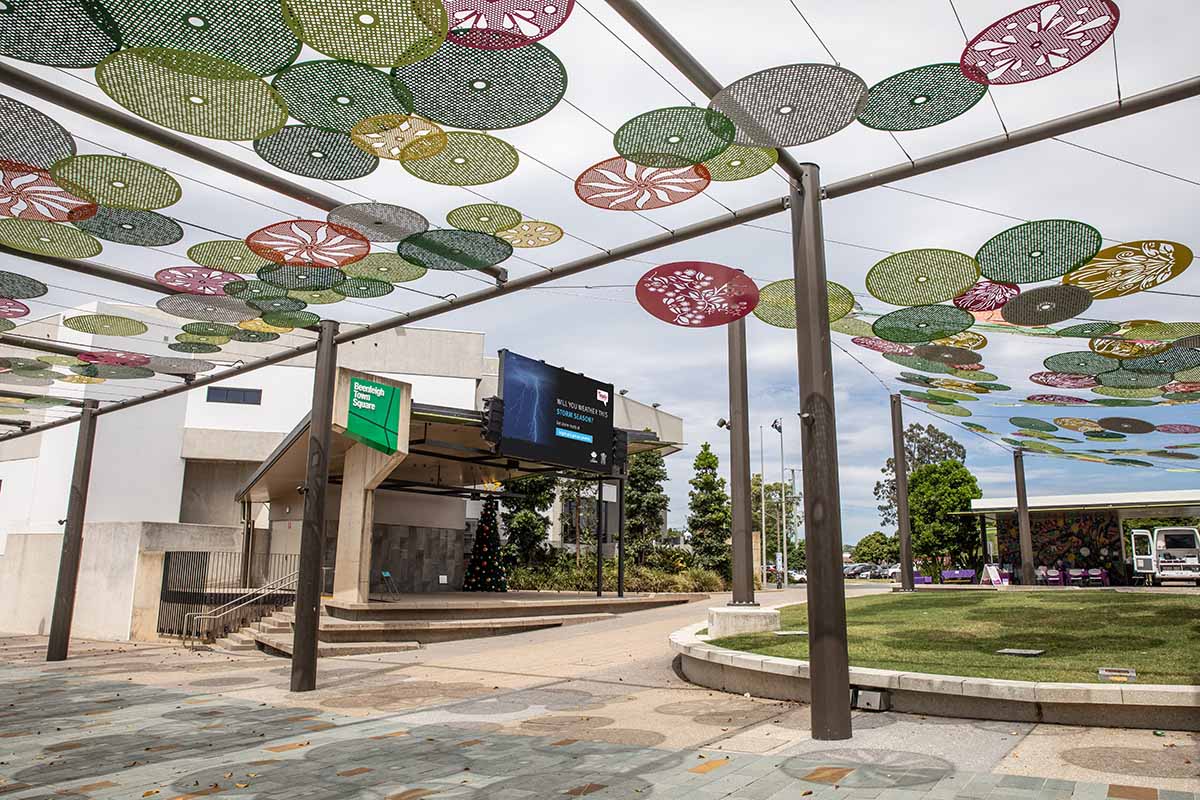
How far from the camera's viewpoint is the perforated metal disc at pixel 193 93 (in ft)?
16.1

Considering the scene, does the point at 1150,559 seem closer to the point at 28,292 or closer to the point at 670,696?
the point at 670,696

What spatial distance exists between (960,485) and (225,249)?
3532cm

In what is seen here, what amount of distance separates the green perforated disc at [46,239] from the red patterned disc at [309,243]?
163cm

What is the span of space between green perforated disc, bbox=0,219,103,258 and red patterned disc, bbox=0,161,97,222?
Result: 0.55ft

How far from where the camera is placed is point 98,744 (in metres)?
6.89

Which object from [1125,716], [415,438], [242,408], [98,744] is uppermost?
[242,408]

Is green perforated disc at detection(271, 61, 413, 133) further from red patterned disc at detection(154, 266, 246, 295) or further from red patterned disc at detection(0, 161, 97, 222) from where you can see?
red patterned disc at detection(154, 266, 246, 295)

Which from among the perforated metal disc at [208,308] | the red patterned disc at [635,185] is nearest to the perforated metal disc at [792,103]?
the red patterned disc at [635,185]

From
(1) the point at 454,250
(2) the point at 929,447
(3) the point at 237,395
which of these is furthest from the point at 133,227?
(2) the point at 929,447

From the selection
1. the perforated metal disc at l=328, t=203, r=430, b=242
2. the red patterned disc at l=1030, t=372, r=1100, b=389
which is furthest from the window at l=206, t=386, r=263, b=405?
the red patterned disc at l=1030, t=372, r=1100, b=389

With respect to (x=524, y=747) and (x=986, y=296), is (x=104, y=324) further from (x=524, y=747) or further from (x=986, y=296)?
(x=986, y=296)

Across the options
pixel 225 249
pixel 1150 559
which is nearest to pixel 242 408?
pixel 225 249

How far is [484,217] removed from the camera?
7.77m

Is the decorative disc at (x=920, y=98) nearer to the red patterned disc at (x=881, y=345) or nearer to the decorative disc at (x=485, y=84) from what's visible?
the decorative disc at (x=485, y=84)
